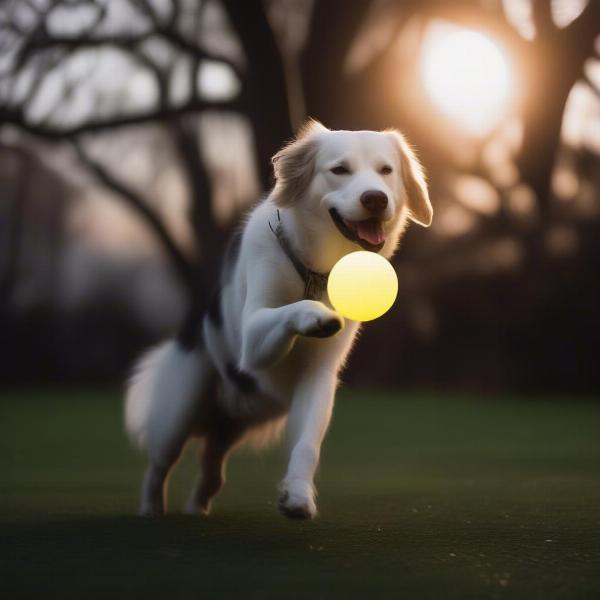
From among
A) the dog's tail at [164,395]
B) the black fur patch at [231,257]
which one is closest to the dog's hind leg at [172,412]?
the dog's tail at [164,395]

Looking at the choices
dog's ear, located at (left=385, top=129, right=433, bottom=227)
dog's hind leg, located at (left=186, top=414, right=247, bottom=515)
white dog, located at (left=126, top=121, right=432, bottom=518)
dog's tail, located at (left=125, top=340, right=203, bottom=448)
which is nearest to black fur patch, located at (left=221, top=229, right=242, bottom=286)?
white dog, located at (left=126, top=121, right=432, bottom=518)

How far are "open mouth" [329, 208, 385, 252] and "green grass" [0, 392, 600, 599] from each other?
1.03 metres

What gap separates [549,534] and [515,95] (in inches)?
411

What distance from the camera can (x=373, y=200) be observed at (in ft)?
12.7

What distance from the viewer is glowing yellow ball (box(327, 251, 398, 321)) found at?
3.81 meters

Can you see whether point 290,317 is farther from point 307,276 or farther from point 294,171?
point 294,171

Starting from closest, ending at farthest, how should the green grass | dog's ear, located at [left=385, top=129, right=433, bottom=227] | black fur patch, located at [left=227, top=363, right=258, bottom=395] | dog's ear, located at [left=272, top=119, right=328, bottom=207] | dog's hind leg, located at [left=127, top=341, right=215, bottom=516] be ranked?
the green grass, dog's ear, located at [left=272, top=119, right=328, bottom=207], dog's ear, located at [left=385, top=129, right=433, bottom=227], black fur patch, located at [left=227, top=363, right=258, bottom=395], dog's hind leg, located at [left=127, top=341, right=215, bottom=516]

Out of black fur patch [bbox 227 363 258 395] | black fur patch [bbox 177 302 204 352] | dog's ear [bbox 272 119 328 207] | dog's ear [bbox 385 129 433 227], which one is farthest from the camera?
black fur patch [bbox 177 302 204 352]

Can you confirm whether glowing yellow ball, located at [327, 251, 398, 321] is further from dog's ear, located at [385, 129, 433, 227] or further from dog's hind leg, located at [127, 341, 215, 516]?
dog's hind leg, located at [127, 341, 215, 516]

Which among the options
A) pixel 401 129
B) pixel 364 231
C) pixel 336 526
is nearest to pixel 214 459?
pixel 336 526

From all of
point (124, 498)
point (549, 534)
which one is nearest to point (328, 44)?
point (124, 498)

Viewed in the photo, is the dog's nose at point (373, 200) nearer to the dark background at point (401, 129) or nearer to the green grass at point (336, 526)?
the green grass at point (336, 526)

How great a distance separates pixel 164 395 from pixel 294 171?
1.26 m

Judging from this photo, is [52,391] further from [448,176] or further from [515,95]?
[515,95]
